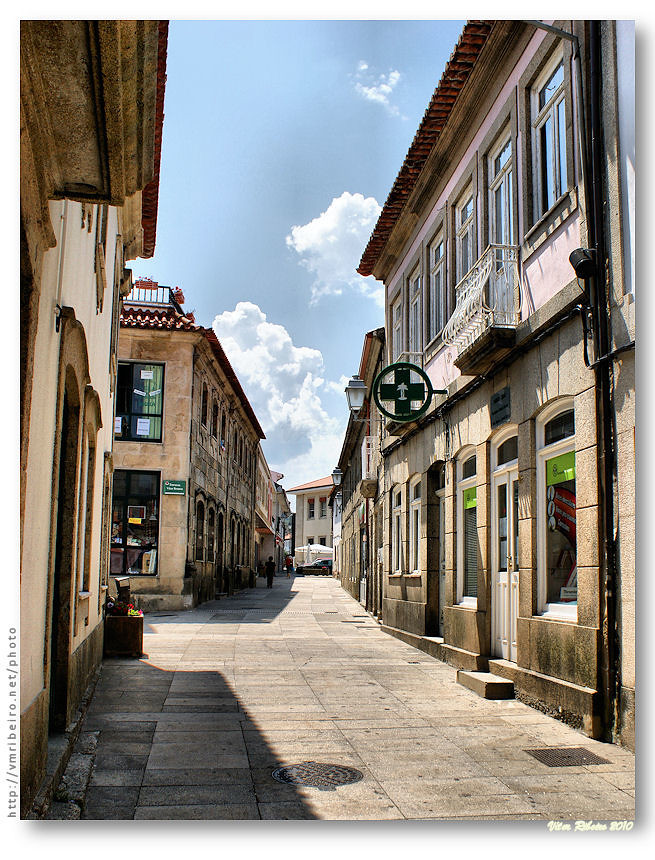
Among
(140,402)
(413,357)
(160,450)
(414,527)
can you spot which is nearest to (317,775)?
Answer: (414,527)

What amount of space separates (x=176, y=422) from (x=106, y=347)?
421 inches

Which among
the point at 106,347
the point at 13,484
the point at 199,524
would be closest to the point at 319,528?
the point at 199,524

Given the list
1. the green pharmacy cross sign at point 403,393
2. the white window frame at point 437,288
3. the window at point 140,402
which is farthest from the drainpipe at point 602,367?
the window at point 140,402

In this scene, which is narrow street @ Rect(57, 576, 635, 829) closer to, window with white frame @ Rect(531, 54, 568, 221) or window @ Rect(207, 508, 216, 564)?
window with white frame @ Rect(531, 54, 568, 221)

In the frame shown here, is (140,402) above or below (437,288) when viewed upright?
below

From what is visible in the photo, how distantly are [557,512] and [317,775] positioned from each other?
3.82 metres

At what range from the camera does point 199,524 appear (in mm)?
24047

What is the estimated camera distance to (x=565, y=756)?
6344 millimetres

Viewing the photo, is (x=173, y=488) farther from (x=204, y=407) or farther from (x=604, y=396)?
(x=604, y=396)

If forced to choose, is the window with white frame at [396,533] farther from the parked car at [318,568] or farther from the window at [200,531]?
the parked car at [318,568]

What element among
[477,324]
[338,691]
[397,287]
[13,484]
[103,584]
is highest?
[397,287]

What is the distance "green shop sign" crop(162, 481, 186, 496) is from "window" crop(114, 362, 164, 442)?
1166mm

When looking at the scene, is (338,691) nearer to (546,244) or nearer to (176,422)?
(546,244)

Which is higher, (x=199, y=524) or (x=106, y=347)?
(x=106, y=347)
